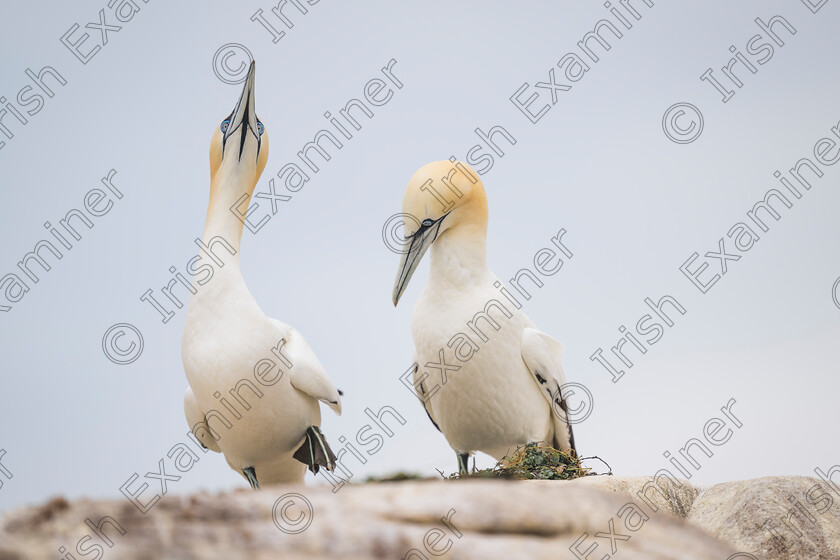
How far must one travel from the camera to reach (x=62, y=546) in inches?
73.8

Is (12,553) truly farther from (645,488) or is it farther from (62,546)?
(645,488)

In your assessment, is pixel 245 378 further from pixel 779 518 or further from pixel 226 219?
pixel 779 518

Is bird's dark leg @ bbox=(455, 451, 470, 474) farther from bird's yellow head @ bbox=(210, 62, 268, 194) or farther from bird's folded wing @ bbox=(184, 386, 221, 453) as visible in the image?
bird's yellow head @ bbox=(210, 62, 268, 194)

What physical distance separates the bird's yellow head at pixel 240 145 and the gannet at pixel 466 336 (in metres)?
1.22

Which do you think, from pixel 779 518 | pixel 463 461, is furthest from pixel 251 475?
pixel 779 518

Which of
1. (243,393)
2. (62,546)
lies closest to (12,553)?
(62,546)

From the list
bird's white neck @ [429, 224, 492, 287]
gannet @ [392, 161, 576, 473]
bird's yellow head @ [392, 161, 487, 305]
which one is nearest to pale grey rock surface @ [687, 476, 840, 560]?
gannet @ [392, 161, 576, 473]

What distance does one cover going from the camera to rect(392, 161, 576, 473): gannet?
5.58 meters

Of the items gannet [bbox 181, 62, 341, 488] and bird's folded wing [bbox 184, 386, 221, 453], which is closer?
gannet [bbox 181, 62, 341, 488]

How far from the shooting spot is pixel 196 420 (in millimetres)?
5832

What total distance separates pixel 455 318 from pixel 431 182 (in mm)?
961

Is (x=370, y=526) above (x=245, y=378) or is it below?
above

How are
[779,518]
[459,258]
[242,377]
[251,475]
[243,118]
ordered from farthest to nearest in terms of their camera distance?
[243,118], [459,258], [251,475], [242,377], [779,518]

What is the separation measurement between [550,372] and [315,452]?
1.74m
